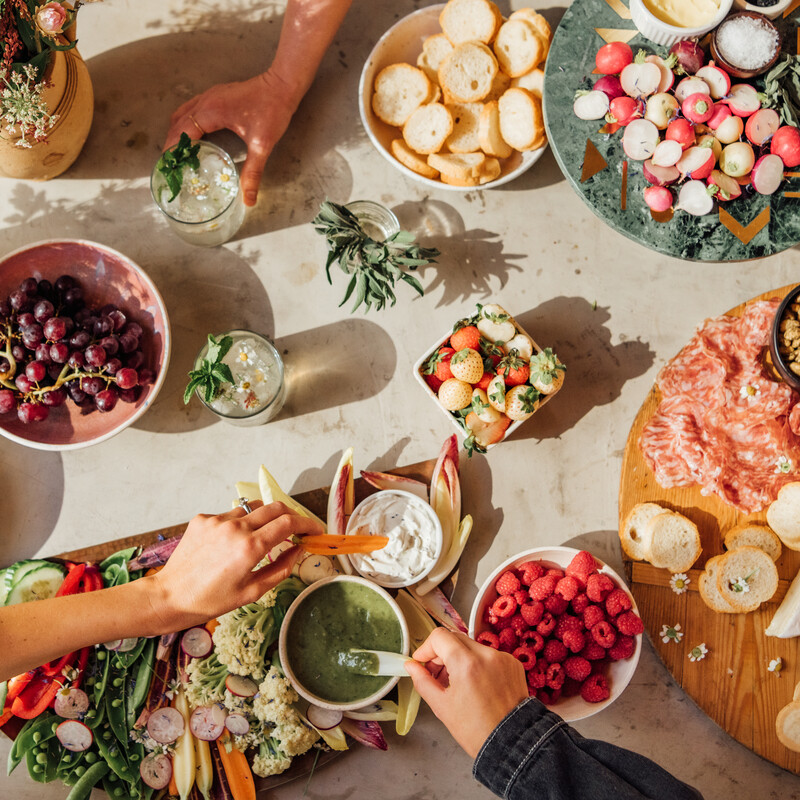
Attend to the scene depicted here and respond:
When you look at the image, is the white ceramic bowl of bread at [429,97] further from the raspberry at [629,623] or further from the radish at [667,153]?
the raspberry at [629,623]

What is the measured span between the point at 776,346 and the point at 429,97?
90cm

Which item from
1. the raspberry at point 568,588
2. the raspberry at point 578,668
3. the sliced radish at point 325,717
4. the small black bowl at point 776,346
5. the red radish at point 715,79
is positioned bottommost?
the sliced radish at point 325,717

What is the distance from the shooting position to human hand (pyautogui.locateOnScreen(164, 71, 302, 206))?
1.65 meters

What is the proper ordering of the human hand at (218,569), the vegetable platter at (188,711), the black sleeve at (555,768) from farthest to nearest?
the vegetable platter at (188,711) < the human hand at (218,569) < the black sleeve at (555,768)

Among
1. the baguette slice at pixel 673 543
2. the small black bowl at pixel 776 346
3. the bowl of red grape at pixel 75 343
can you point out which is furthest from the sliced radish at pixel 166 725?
the small black bowl at pixel 776 346

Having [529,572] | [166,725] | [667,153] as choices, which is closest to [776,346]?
[667,153]

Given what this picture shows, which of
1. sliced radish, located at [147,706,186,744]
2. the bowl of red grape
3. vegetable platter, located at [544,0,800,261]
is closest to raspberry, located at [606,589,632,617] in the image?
vegetable platter, located at [544,0,800,261]

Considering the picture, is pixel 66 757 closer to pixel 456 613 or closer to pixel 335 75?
pixel 456 613

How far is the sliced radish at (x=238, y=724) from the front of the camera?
1495mm

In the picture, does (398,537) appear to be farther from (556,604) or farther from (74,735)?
(74,735)

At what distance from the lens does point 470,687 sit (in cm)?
117

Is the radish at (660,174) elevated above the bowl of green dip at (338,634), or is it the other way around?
the radish at (660,174)

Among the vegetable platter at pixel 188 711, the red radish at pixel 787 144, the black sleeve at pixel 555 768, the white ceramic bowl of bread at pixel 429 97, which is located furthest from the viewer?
the white ceramic bowl of bread at pixel 429 97

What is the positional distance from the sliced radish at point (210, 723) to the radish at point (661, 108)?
4.86 feet
